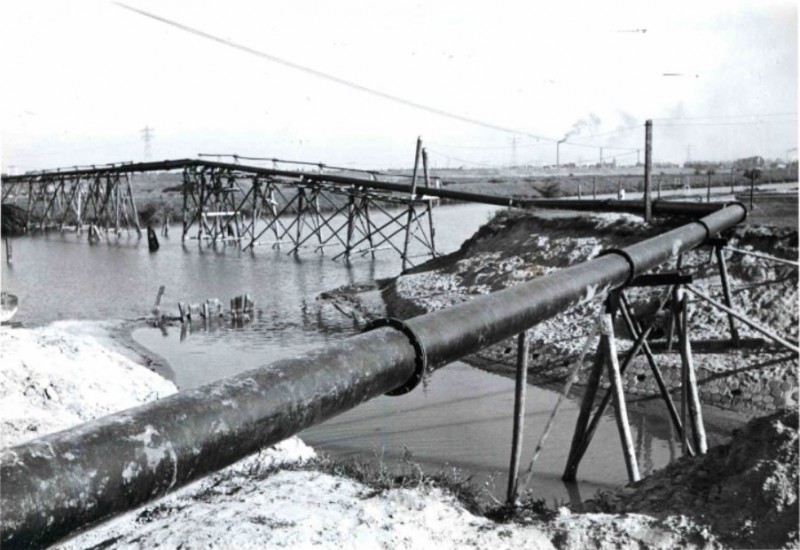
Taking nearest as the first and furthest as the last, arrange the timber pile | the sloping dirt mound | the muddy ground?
the sloping dirt mound, the muddy ground, the timber pile

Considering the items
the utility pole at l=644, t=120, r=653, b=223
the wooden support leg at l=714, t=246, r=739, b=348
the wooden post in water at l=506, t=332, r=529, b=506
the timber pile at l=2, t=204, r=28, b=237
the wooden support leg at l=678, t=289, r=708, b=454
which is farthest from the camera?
the timber pile at l=2, t=204, r=28, b=237

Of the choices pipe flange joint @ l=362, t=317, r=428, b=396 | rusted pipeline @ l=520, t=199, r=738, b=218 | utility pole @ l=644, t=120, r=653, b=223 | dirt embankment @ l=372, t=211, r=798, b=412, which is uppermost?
utility pole @ l=644, t=120, r=653, b=223

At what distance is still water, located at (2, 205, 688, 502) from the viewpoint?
28.5ft

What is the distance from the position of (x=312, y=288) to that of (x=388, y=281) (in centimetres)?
211

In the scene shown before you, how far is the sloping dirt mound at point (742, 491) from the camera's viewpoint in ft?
13.5

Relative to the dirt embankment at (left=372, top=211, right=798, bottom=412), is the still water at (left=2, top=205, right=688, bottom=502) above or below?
below

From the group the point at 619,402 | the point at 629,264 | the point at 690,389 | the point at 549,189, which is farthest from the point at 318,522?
the point at 549,189

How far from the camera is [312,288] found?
21.1 m

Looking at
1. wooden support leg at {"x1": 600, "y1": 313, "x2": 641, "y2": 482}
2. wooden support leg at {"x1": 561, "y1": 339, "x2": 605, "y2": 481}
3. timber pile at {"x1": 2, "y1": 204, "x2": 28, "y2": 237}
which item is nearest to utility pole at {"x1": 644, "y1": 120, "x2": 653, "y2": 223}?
wooden support leg at {"x1": 561, "y1": 339, "x2": 605, "y2": 481}

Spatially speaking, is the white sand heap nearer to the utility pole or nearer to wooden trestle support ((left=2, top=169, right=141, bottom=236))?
the utility pole

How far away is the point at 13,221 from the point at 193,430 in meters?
45.0

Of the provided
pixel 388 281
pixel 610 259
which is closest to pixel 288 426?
pixel 610 259

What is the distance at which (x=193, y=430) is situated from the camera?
8.59 feet

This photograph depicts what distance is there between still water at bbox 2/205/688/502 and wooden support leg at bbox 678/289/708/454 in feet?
3.94
